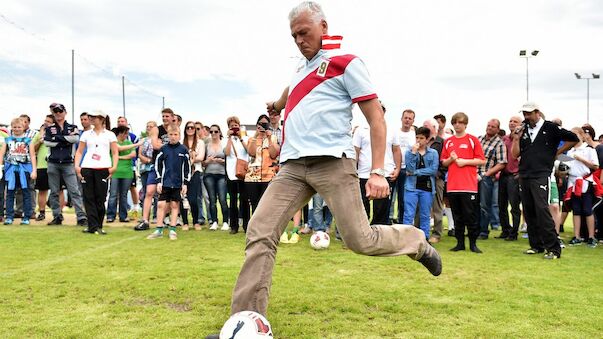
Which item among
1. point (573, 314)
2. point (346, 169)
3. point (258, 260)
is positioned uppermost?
point (346, 169)

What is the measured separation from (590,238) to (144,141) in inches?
375

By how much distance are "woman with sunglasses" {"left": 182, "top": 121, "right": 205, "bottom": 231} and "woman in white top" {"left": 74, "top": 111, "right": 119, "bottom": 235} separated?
1.71 m

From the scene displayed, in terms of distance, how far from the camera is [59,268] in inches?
261

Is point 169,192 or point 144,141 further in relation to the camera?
point 144,141

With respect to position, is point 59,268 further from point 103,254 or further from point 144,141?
point 144,141

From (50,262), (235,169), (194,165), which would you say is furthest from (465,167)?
(50,262)

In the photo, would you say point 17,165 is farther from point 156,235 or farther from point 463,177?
point 463,177

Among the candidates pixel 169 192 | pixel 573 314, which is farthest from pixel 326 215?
pixel 573 314

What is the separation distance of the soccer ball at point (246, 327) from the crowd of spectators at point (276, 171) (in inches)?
201

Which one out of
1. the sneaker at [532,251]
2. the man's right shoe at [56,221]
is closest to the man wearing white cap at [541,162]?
the sneaker at [532,251]

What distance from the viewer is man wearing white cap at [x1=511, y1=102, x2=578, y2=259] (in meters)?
8.04

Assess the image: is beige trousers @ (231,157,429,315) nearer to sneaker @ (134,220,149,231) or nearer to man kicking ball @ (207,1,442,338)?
man kicking ball @ (207,1,442,338)

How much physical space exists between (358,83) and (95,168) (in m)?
7.70

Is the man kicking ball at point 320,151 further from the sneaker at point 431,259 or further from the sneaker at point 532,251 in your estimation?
the sneaker at point 532,251
